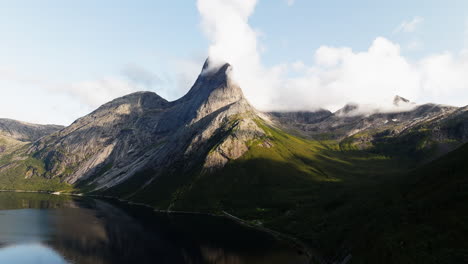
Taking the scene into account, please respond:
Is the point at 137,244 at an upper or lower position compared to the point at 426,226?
lower

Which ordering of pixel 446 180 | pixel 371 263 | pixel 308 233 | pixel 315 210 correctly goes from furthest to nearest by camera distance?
pixel 315 210, pixel 308 233, pixel 446 180, pixel 371 263

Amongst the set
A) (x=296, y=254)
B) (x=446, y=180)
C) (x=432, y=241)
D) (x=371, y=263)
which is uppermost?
(x=446, y=180)

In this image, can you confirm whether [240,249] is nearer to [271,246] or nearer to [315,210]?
[271,246]

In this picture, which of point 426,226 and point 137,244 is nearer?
point 426,226

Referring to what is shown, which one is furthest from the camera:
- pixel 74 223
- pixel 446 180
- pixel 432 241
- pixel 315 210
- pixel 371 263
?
pixel 74 223

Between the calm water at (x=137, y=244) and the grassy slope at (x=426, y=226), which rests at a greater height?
the grassy slope at (x=426, y=226)

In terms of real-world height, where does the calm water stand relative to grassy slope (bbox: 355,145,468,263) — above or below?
below

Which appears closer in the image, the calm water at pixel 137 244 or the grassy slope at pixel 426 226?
the grassy slope at pixel 426 226

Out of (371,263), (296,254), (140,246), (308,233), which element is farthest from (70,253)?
(371,263)

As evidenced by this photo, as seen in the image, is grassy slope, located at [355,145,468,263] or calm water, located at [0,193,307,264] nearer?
grassy slope, located at [355,145,468,263]

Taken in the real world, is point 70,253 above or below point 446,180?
below

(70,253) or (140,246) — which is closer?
(70,253)
